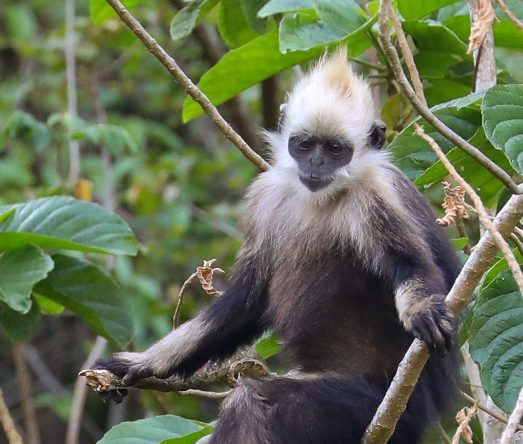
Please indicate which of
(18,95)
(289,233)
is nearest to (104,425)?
(18,95)

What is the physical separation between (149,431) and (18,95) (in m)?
5.26

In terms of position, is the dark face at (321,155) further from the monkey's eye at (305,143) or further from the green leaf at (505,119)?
the green leaf at (505,119)

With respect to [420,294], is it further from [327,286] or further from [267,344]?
[267,344]

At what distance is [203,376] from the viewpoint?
3854 mm

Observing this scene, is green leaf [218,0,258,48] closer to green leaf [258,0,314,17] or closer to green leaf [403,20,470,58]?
green leaf [258,0,314,17]

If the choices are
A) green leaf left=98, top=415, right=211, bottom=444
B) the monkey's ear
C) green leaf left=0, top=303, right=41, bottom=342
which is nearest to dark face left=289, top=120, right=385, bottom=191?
the monkey's ear

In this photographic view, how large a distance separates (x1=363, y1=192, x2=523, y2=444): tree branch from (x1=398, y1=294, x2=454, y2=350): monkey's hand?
4 cm

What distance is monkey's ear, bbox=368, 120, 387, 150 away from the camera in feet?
12.4

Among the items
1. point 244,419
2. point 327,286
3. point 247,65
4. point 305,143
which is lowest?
point 244,419

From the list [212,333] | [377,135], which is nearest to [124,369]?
[212,333]

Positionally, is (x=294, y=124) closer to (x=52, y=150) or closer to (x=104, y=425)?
(x=52, y=150)

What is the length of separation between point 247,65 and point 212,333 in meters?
1.01

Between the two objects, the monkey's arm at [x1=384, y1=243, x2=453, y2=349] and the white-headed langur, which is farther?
the white-headed langur

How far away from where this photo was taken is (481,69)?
381 centimetres
